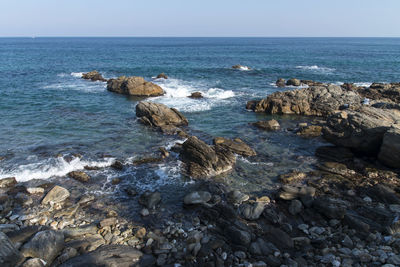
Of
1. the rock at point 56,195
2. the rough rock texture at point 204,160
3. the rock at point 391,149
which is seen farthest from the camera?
the rough rock texture at point 204,160

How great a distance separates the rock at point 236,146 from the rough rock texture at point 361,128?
21.0 feet

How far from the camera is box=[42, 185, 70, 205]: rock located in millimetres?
14312

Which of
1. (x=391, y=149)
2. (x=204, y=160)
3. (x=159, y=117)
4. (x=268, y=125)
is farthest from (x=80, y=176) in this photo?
(x=391, y=149)

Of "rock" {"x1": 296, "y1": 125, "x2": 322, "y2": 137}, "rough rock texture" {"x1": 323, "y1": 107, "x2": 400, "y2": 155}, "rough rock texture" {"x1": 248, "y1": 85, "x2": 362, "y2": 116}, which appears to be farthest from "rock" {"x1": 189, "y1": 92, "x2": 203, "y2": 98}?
"rough rock texture" {"x1": 323, "y1": 107, "x2": 400, "y2": 155}

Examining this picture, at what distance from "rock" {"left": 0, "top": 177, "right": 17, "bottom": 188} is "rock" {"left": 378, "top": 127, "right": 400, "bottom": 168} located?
23158 millimetres

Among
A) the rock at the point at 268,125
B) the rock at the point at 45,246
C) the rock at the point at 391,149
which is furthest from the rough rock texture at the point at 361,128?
the rock at the point at 45,246

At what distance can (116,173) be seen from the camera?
17.7m

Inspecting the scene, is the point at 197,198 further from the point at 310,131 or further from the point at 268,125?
the point at 310,131

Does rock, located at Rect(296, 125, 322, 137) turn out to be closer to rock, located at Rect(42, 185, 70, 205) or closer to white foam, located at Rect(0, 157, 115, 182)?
white foam, located at Rect(0, 157, 115, 182)

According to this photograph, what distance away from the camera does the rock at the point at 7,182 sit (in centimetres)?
1590

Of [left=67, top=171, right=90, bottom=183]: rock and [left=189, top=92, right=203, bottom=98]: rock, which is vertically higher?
[left=189, top=92, right=203, bottom=98]: rock

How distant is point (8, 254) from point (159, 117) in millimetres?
18922

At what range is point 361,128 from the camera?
65.4ft

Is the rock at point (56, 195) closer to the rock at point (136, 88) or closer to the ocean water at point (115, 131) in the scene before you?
the ocean water at point (115, 131)
